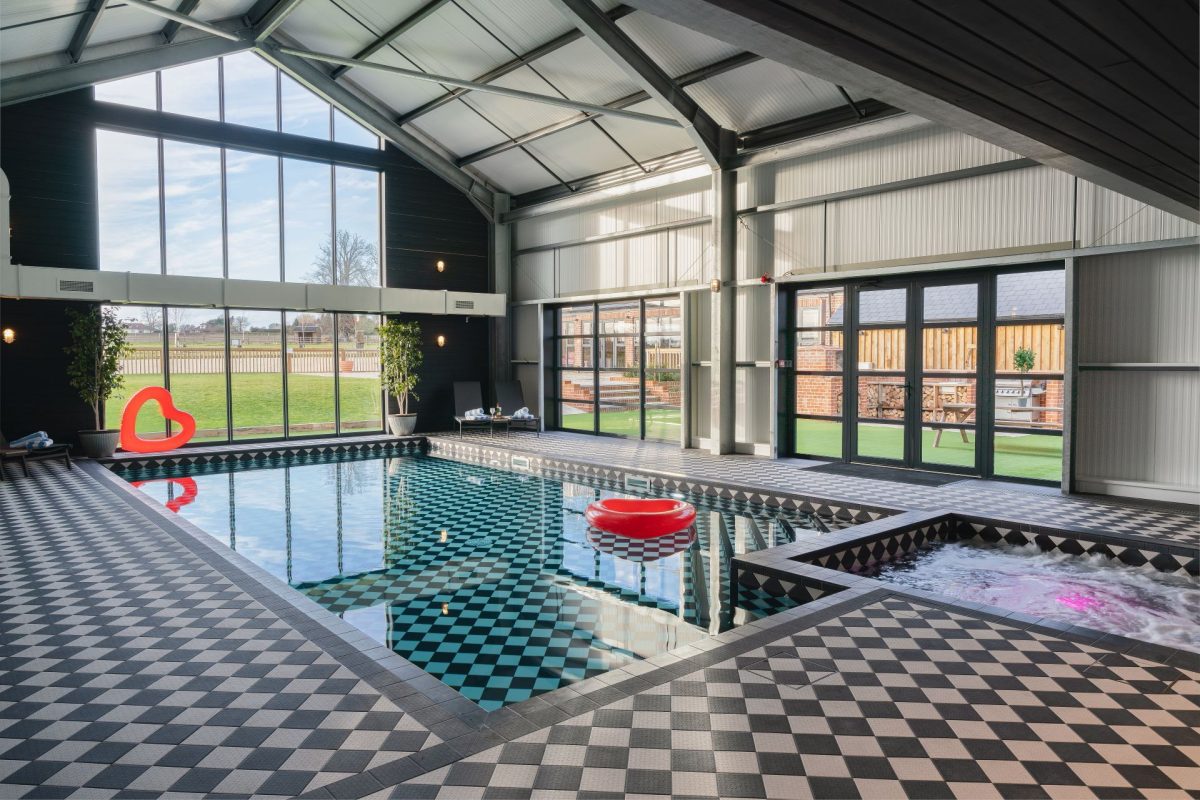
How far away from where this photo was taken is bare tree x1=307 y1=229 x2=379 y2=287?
13125 millimetres

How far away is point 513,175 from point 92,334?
23.5 feet

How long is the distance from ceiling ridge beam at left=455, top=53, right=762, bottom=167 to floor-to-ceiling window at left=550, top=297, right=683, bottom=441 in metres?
2.98

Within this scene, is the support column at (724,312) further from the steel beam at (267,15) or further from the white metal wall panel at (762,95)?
the steel beam at (267,15)

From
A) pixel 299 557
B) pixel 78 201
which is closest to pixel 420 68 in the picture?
pixel 78 201

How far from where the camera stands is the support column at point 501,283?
14758 millimetres

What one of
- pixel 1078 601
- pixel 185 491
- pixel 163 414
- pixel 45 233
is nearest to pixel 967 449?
pixel 1078 601

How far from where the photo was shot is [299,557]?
6.39 meters

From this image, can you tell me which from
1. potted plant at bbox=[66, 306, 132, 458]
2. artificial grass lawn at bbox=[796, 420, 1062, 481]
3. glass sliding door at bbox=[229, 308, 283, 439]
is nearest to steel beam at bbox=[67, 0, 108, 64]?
potted plant at bbox=[66, 306, 132, 458]

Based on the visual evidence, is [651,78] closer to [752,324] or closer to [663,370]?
[752,324]

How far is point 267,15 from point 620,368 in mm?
7493

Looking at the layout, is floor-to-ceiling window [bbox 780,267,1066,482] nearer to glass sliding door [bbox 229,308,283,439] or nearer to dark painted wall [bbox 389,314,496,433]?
dark painted wall [bbox 389,314,496,433]

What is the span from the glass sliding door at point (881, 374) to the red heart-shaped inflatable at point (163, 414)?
9342 mm

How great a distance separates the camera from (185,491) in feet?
30.5

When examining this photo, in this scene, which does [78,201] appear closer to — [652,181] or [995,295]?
[652,181]
